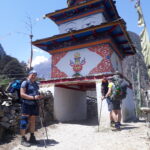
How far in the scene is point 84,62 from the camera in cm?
1116

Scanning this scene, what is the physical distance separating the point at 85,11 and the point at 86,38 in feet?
9.84

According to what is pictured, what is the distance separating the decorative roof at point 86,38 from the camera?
34.0ft

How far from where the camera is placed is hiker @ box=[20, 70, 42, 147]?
4914mm

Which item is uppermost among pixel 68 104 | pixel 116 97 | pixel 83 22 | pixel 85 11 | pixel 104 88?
pixel 85 11

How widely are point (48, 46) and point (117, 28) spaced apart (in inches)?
194

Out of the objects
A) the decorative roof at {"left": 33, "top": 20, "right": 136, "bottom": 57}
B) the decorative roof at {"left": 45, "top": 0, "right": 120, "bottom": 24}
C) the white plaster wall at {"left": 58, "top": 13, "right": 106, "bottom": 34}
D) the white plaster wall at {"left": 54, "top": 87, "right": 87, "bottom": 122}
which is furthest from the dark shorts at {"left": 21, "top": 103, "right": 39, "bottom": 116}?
the decorative roof at {"left": 45, "top": 0, "right": 120, "bottom": 24}

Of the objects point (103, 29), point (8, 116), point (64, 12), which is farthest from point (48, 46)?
point (8, 116)

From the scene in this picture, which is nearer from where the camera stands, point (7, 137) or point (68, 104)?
point (7, 137)

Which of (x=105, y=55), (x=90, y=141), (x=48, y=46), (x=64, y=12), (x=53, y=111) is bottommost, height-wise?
(x=90, y=141)

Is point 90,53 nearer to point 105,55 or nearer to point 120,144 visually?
point 105,55

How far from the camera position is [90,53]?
11.1 metres

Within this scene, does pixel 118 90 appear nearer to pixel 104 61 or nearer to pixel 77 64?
pixel 104 61

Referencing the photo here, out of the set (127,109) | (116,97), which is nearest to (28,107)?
(116,97)

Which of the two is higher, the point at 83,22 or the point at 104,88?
the point at 83,22
